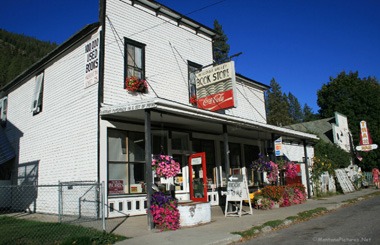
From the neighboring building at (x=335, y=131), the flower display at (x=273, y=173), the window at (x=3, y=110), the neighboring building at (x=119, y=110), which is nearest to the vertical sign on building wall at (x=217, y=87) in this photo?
the neighboring building at (x=119, y=110)

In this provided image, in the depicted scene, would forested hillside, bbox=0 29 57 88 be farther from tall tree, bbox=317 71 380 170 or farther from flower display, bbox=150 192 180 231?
flower display, bbox=150 192 180 231

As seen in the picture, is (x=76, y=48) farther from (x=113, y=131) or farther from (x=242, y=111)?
(x=242, y=111)

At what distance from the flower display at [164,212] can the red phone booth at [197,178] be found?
357cm

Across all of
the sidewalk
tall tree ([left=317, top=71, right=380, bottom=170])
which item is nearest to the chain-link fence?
the sidewalk

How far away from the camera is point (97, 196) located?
11.1 m

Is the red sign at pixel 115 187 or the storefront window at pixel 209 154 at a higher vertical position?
the storefront window at pixel 209 154

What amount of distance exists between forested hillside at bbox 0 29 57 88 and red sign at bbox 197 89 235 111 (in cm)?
6745

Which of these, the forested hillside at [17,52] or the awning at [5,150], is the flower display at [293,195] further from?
the forested hillside at [17,52]

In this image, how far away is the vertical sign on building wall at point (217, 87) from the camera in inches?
536

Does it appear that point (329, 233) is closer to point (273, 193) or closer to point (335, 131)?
point (273, 193)

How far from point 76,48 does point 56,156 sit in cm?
431

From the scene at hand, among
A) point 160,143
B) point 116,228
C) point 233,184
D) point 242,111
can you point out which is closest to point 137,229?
point 116,228

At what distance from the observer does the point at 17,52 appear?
405 ft

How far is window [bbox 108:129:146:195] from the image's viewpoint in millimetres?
11789
